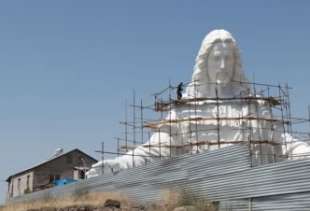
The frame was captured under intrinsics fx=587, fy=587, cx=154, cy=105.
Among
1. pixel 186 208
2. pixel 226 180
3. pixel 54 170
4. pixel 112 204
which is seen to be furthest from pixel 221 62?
pixel 54 170

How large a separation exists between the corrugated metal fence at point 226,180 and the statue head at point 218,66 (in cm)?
708

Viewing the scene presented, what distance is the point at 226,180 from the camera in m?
18.2

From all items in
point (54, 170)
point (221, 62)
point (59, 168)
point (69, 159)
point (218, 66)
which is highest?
point (221, 62)

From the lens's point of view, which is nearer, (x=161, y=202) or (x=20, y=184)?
(x=161, y=202)

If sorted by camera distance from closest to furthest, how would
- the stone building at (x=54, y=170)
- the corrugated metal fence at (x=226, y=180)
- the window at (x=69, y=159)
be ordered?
the corrugated metal fence at (x=226, y=180), the stone building at (x=54, y=170), the window at (x=69, y=159)

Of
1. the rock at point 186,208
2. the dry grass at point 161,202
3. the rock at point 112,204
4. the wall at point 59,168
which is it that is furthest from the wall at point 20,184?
the rock at point 186,208

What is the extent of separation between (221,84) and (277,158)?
5.48 metres

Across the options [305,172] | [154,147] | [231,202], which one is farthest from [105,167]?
[305,172]

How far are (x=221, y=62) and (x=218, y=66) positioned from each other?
0.24 m

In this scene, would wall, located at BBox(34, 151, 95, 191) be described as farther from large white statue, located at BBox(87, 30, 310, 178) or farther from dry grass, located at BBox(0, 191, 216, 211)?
dry grass, located at BBox(0, 191, 216, 211)

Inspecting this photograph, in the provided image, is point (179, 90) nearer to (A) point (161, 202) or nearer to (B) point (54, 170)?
(A) point (161, 202)

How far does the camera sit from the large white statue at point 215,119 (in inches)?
1013

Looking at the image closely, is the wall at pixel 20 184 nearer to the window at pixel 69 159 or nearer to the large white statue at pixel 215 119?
the window at pixel 69 159

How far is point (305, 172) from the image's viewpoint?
15.4 m
